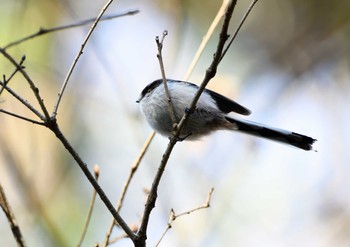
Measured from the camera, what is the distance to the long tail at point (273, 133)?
2.57m

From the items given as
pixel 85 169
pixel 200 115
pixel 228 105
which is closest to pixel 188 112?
pixel 85 169

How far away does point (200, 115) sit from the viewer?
2.63 metres

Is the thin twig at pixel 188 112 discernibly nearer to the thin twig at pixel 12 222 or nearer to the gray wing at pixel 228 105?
the thin twig at pixel 12 222

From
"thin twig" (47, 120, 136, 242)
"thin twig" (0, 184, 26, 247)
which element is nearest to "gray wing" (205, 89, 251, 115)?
"thin twig" (47, 120, 136, 242)

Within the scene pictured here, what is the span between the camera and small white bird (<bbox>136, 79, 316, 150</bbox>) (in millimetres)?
2592

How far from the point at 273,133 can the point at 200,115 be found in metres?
0.44

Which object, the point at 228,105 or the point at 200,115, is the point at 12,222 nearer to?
the point at 200,115

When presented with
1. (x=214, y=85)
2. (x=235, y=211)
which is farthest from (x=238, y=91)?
(x=235, y=211)

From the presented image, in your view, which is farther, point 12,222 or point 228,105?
point 228,105

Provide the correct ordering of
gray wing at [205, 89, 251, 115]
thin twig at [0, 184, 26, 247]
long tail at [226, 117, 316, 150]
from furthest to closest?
gray wing at [205, 89, 251, 115]
long tail at [226, 117, 316, 150]
thin twig at [0, 184, 26, 247]

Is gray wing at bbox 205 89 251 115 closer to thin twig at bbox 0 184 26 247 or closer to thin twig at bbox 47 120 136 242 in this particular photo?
thin twig at bbox 47 120 136 242

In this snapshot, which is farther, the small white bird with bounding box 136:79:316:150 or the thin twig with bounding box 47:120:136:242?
the small white bird with bounding box 136:79:316:150

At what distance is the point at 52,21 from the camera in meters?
6.03

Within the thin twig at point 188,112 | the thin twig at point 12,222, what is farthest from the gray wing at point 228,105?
the thin twig at point 12,222
